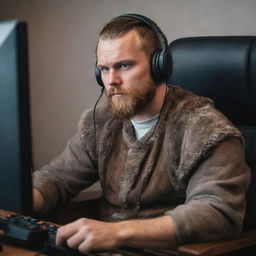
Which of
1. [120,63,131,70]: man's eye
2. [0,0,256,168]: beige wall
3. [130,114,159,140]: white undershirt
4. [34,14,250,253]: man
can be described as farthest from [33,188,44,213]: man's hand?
[0,0,256,168]: beige wall

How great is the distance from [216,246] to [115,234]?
255 mm

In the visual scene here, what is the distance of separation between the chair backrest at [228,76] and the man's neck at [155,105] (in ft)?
0.38

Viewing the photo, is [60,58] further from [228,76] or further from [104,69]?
[228,76]

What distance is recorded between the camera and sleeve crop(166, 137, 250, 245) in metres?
1.31

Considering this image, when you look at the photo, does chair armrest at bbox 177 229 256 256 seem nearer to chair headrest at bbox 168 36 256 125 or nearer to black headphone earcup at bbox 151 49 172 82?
chair headrest at bbox 168 36 256 125

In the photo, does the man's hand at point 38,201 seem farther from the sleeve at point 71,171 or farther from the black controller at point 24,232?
the black controller at point 24,232

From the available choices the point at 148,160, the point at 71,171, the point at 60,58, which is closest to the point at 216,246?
the point at 148,160

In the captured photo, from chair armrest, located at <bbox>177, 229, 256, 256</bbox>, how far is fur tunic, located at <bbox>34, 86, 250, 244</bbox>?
2cm

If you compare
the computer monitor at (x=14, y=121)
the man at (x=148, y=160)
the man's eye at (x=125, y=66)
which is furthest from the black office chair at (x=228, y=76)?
the computer monitor at (x=14, y=121)

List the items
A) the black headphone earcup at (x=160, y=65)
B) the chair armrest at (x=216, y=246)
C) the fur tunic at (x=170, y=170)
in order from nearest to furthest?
the chair armrest at (x=216, y=246)
the fur tunic at (x=170, y=170)
the black headphone earcup at (x=160, y=65)

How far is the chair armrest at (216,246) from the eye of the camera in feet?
4.07

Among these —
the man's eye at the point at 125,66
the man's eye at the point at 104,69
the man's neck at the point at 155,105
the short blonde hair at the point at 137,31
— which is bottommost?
the man's neck at the point at 155,105

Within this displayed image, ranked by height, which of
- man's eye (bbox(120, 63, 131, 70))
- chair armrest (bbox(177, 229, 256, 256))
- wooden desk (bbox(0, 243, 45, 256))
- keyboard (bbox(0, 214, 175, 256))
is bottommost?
chair armrest (bbox(177, 229, 256, 256))

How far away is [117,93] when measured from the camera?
62.0 inches
